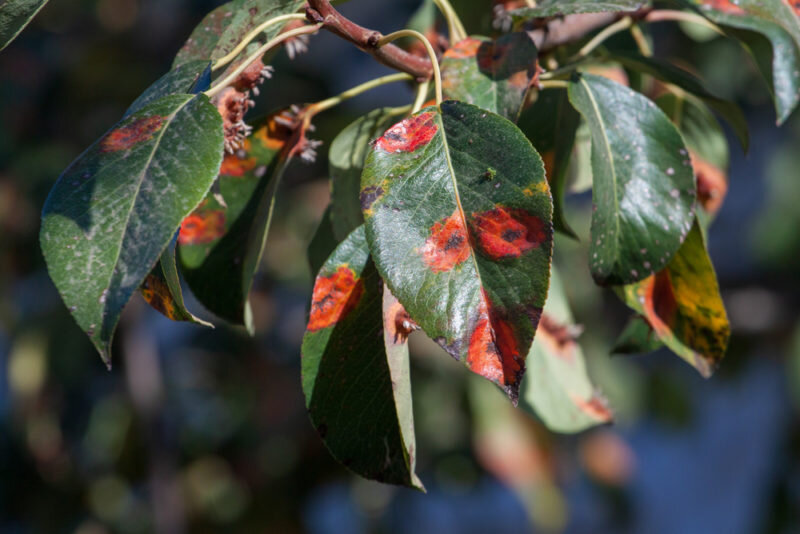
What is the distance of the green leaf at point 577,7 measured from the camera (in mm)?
495

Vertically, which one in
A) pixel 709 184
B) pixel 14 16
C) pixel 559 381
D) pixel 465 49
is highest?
pixel 14 16

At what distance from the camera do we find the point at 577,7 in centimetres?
51

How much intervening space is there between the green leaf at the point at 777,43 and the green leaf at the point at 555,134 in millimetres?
123

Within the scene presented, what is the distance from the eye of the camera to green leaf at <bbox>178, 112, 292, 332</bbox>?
611 mm

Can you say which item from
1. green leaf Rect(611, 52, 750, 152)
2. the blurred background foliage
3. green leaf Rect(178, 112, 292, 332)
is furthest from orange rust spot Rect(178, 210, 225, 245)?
the blurred background foliage

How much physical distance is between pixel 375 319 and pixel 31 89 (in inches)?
70.7

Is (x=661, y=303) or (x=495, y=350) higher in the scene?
(x=495, y=350)

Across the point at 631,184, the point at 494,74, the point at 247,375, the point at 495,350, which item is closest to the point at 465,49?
the point at 494,74

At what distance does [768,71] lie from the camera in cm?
59

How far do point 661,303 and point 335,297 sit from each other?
25 centimetres

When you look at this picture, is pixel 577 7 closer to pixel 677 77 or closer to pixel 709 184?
pixel 677 77

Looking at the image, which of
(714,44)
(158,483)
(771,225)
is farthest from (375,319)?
(771,225)

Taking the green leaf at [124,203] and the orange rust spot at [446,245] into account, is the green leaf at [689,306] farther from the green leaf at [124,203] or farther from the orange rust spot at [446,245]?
the green leaf at [124,203]

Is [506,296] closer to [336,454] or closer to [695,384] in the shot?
[336,454]
